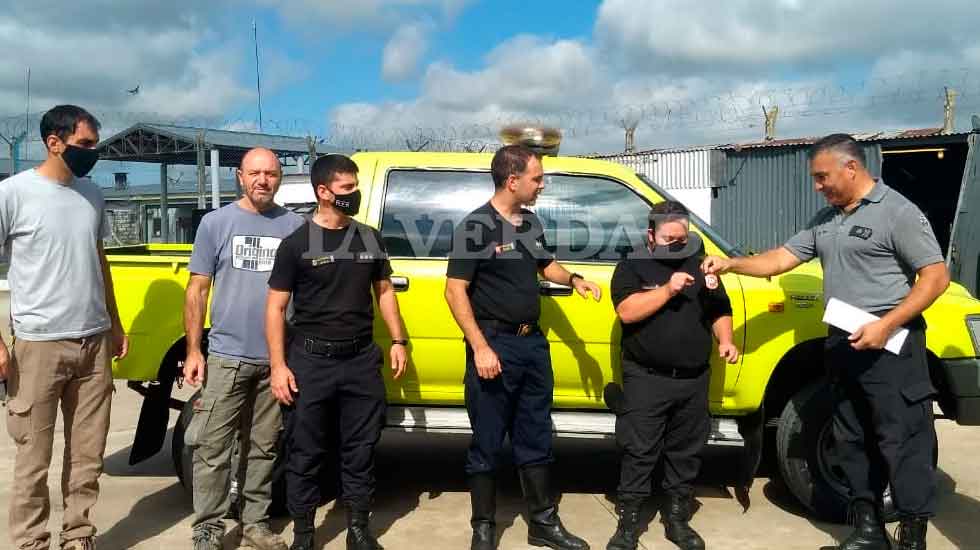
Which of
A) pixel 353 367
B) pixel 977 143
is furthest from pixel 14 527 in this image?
pixel 977 143

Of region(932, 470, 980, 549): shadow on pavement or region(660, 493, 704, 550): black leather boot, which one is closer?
region(660, 493, 704, 550): black leather boot

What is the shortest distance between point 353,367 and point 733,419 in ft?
6.88

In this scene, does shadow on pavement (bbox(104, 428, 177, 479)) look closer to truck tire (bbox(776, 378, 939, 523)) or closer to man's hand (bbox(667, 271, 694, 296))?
man's hand (bbox(667, 271, 694, 296))

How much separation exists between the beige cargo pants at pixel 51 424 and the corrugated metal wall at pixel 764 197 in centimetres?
A: 1469

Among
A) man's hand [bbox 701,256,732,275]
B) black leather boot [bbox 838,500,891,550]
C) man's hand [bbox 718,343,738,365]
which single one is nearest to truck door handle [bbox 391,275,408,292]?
man's hand [bbox 701,256,732,275]

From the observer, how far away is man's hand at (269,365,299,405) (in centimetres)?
365

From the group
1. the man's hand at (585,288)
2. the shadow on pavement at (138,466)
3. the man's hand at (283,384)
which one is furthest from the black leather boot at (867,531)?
the shadow on pavement at (138,466)

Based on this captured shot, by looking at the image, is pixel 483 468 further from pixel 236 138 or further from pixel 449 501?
pixel 236 138

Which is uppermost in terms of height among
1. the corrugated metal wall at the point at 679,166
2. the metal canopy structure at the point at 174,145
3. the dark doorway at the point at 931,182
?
the metal canopy structure at the point at 174,145

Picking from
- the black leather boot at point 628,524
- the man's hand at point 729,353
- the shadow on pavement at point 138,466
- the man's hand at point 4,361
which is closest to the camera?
the man's hand at point 4,361

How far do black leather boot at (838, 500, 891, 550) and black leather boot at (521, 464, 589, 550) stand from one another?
1253mm

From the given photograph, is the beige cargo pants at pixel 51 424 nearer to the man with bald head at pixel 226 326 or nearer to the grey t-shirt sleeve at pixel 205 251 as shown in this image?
the man with bald head at pixel 226 326

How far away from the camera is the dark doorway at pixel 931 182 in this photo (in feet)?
51.4

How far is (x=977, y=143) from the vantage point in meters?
12.7
